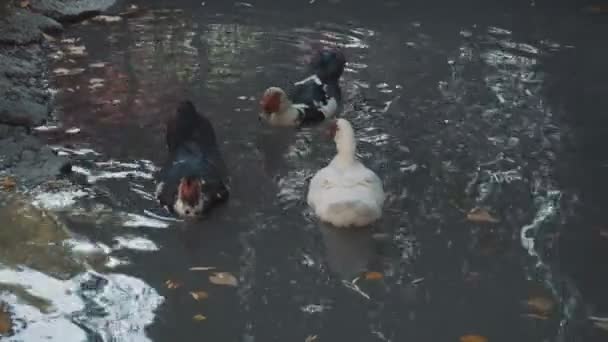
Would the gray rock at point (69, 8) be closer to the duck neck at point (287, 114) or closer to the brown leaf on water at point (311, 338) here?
the duck neck at point (287, 114)

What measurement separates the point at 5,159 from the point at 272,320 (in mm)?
→ 3330

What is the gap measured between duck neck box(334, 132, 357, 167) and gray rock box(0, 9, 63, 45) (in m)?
5.53

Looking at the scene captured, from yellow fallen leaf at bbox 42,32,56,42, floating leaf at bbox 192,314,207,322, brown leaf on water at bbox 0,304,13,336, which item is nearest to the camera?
brown leaf on water at bbox 0,304,13,336

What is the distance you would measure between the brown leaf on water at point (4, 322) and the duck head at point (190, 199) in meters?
1.67

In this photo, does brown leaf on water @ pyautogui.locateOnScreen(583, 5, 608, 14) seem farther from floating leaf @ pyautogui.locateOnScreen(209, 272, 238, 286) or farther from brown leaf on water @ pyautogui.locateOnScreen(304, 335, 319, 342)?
brown leaf on water @ pyautogui.locateOnScreen(304, 335, 319, 342)

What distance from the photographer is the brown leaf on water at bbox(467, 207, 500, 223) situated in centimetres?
709

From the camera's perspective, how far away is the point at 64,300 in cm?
582

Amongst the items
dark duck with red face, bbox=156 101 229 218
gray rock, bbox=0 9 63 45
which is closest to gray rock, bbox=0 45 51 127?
gray rock, bbox=0 9 63 45

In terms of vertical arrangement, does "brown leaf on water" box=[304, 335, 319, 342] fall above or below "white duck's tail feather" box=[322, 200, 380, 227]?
below

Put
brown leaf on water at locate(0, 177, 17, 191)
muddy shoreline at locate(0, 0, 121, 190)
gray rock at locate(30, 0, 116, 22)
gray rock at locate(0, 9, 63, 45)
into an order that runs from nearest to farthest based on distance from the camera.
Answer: brown leaf on water at locate(0, 177, 17, 191) < muddy shoreline at locate(0, 0, 121, 190) < gray rock at locate(0, 9, 63, 45) < gray rock at locate(30, 0, 116, 22)

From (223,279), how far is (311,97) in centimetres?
343

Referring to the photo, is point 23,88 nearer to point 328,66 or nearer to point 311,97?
point 311,97

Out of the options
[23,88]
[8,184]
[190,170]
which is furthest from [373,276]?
[23,88]

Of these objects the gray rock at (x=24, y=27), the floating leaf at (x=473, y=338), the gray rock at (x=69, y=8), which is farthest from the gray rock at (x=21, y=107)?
the floating leaf at (x=473, y=338)
